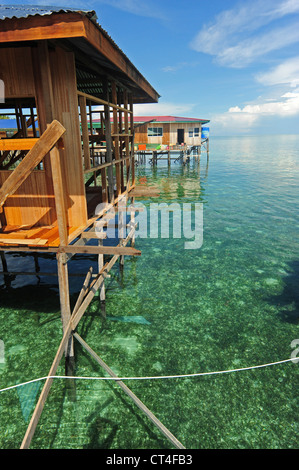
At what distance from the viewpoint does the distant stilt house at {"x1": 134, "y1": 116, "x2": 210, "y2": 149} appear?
1655 inches

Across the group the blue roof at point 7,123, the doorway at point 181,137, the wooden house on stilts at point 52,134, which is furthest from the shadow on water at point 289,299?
the doorway at point 181,137

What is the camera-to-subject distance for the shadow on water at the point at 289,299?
31.2 ft

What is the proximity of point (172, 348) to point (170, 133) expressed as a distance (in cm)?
3880

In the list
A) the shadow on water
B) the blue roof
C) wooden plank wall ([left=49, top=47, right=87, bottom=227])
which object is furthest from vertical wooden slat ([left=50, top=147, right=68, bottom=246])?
the blue roof

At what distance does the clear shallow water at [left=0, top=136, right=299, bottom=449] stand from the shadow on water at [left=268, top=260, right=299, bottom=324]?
4 centimetres

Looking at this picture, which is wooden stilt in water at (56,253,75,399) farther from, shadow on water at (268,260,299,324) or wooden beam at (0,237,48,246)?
shadow on water at (268,260,299,324)

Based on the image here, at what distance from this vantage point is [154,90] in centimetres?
1162

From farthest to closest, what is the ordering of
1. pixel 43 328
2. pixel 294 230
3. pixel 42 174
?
pixel 294 230 < pixel 43 328 < pixel 42 174

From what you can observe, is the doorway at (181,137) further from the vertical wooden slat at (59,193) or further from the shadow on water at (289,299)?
the vertical wooden slat at (59,193)

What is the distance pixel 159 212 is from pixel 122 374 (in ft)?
54.3

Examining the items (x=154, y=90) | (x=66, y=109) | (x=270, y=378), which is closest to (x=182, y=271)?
(x=270, y=378)

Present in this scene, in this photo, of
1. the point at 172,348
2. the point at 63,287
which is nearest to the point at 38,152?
the point at 63,287

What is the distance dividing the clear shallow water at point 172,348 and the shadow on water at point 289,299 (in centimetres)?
4

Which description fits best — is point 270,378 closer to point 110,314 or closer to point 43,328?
point 110,314
